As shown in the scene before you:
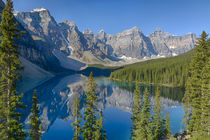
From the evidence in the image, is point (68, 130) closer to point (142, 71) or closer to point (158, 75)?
point (158, 75)

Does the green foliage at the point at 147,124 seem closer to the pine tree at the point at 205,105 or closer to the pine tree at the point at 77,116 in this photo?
the pine tree at the point at 205,105

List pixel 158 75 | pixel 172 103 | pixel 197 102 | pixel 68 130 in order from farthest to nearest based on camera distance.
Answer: pixel 158 75 < pixel 172 103 < pixel 68 130 < pixel 197 102

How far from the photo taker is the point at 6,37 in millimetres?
13406

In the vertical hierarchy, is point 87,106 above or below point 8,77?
below

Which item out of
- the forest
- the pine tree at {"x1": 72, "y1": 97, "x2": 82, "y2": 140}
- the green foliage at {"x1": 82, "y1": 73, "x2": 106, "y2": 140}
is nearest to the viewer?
the forest

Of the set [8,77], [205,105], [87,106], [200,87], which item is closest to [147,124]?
[205,105]

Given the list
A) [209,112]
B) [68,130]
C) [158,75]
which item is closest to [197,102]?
[209,112]

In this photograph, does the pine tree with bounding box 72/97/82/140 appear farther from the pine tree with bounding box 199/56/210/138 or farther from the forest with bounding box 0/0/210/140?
the pine tree with bounding box 199/56/210/138

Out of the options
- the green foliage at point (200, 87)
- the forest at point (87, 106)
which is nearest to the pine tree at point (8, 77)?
the forest at point (87, 106)

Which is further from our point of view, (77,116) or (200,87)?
(200,87)

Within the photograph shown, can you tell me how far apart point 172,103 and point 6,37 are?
61584 mm

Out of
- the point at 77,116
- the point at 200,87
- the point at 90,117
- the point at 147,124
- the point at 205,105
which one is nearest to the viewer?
the point at 77,116

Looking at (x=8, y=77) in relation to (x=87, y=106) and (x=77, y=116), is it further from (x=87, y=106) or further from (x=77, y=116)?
(x=87, y=106)

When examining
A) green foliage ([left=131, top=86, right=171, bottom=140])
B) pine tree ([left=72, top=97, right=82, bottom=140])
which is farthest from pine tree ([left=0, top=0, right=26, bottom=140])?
green foliage ([left=131, top=86, right=171, bottom=140])
